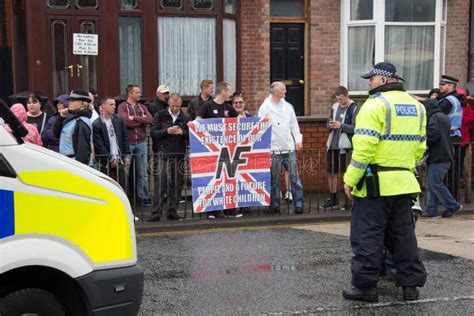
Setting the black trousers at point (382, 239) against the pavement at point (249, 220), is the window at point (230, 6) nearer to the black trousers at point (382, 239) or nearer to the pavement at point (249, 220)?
the pavement at point (249, 220)

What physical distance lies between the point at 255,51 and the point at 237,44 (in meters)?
0.40

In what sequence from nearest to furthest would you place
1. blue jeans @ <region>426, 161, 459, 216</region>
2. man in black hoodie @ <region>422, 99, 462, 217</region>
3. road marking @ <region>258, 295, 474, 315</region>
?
road marking @ <region>258, 295, 474, 315</region>
man in black hoodie @ <region>422, 99, 462, 217</region>
blue jeans @ <region>426, 161, 459, 216</region>

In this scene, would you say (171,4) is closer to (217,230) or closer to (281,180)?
(281,180)

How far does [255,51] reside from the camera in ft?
44.8

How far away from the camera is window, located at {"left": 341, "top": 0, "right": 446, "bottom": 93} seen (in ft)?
46.0

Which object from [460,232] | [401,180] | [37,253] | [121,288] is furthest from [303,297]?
[460,232]

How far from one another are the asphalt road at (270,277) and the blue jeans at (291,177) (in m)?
1.35

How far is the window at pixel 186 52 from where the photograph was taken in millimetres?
12836

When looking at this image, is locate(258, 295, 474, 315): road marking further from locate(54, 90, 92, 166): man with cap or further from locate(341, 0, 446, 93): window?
locate(341, 0, 446, 93): window

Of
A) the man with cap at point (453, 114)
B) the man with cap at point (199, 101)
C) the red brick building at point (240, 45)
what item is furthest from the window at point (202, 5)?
the man with cap at point (453, 114)

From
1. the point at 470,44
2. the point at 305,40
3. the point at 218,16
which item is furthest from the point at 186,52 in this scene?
the point at 470,44

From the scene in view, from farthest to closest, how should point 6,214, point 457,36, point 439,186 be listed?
point 457,36
point 439,186
point 6,214

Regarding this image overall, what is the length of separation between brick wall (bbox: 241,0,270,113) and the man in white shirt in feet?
9.83

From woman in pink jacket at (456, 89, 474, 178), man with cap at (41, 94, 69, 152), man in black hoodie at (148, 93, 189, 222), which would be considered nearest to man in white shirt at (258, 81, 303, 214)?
man in black hoodie at (148, 93, 189, 222)
